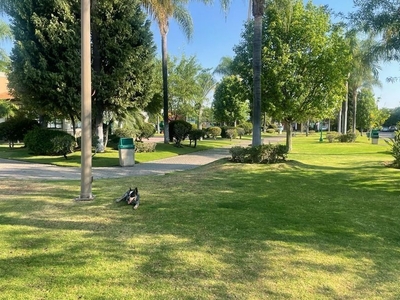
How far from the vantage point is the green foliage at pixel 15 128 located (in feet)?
67.6

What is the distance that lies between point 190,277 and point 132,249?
40.3 inches

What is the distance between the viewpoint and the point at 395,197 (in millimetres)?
7809

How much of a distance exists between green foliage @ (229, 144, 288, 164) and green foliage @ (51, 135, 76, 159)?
7.54 meters

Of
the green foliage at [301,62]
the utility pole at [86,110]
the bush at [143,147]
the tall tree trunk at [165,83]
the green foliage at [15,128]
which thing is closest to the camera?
the utility pole at [86,110]

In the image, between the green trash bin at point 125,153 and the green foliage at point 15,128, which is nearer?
the green trash bin at point 125,153

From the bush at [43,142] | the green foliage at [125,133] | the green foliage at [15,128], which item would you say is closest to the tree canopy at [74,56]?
the bush at [43,142]

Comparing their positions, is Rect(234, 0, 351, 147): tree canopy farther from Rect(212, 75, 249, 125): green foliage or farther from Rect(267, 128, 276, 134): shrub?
Rect(267, 128, 276, 134): shrub

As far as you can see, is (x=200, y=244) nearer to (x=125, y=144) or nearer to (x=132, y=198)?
(x=132, y=198)

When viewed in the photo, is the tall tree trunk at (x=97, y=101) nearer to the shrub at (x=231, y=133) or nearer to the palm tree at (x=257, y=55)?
the palm tree at (x=257, y=55)

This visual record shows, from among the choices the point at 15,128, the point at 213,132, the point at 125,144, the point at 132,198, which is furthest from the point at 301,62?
the point at 213,132

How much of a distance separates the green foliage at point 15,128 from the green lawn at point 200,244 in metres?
14.8

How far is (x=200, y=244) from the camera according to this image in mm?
4359

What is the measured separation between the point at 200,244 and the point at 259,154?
8477 mm

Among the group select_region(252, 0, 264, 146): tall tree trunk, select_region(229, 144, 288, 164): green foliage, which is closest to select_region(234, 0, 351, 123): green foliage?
select_region(252, 0, 264, 146): tall tree trunk
